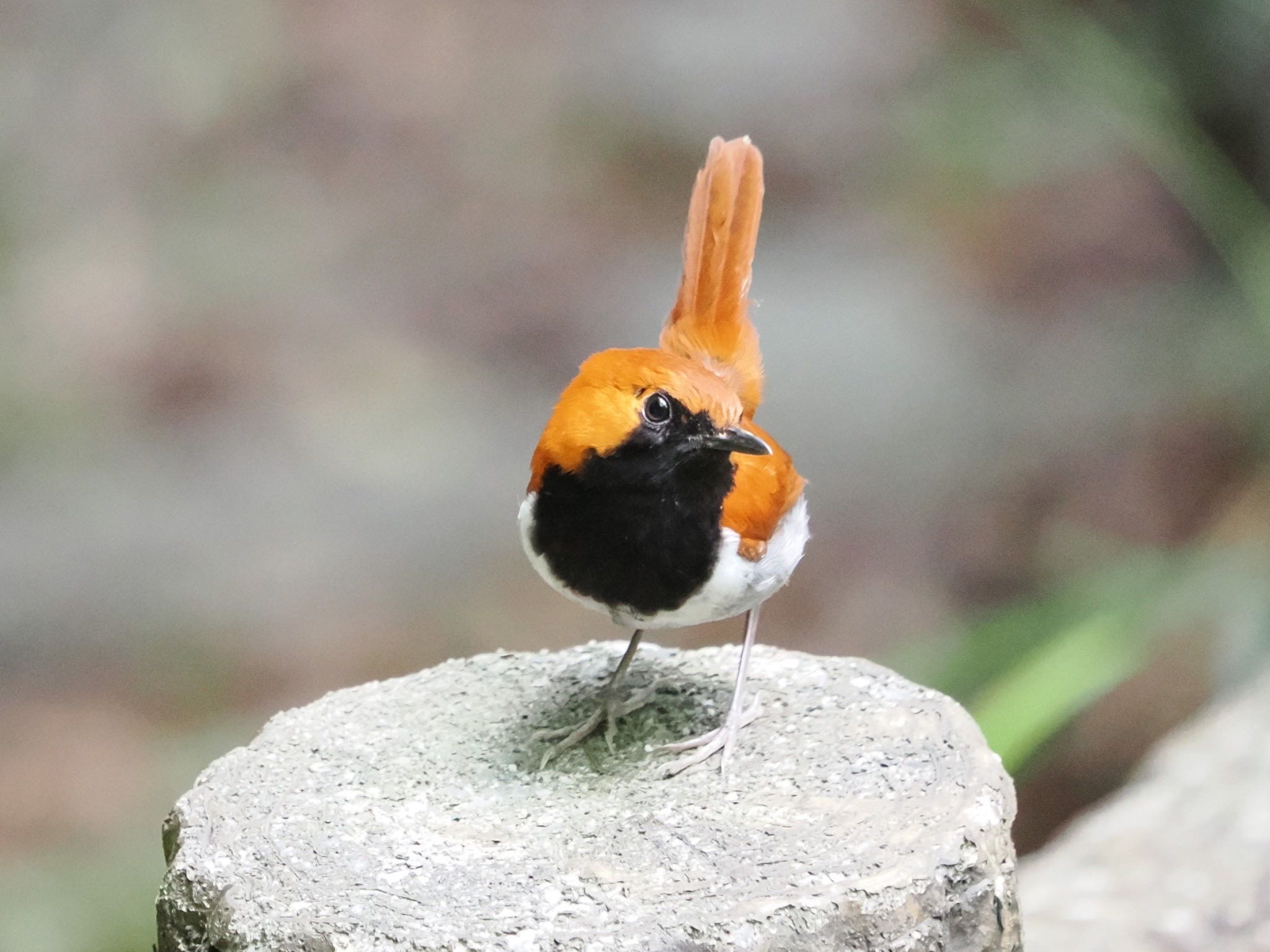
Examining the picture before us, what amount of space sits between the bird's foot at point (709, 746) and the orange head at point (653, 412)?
0.56m

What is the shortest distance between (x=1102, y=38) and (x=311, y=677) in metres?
3.60

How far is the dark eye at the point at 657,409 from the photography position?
189 cm

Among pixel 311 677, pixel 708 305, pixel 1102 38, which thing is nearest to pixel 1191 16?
pixel 1102 38

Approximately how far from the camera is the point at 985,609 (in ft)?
14.6

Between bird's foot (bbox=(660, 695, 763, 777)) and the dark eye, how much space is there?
611 mm

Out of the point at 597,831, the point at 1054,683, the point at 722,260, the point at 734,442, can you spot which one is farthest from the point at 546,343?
the point at 597,831

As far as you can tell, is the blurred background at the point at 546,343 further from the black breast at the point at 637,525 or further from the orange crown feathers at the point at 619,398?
the orange crown feathers at the point at 619,398

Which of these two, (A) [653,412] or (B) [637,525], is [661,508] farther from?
(A) [653,412]

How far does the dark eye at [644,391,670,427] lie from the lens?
1888 millimetres

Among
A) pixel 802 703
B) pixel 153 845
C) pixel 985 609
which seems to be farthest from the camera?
pixel 985 609

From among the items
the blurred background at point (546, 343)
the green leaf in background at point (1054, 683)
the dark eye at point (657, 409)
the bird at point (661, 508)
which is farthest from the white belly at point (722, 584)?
the blurred background at point (546, 343)

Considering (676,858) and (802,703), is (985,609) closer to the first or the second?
(802,703)

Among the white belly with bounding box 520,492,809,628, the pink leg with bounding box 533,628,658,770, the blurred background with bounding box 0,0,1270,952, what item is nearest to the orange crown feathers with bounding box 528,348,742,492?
the white belly with bounding box 520,492,809,628

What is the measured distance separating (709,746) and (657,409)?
647mm
